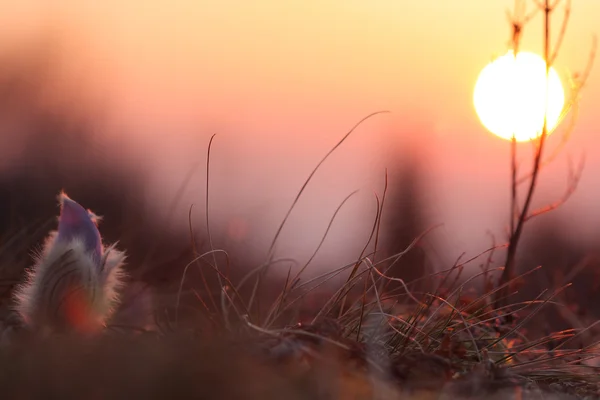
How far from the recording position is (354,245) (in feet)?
13.1

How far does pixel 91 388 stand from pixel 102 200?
5.32 m

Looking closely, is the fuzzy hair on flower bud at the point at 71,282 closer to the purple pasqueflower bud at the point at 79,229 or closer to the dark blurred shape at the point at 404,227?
the purple pasqueflower bud at the point at 79,229

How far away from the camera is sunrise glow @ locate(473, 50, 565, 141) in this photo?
3.55m

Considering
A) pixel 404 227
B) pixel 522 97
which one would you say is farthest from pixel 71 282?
pixel 404 227

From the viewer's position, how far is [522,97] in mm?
3852

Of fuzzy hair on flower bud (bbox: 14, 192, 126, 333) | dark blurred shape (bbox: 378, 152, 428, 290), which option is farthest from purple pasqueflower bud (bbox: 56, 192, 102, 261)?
dark blurred shape (bbox: 378, 152, 428, 290)

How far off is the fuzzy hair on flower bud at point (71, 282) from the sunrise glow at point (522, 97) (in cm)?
224

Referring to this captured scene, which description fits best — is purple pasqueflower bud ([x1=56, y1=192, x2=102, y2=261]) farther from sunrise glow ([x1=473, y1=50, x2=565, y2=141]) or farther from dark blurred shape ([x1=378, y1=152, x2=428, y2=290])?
sunrise glow ([x1=473, y1=50, x2=565, y2=141])

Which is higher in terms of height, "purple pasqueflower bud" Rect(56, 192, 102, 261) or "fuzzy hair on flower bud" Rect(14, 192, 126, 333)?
"purple pasqueflower bud" Rect(56, 192, 102, 261)

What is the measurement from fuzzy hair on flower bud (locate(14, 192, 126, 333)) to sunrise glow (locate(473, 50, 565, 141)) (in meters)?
2.24

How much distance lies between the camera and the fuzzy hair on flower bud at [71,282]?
5.77ft

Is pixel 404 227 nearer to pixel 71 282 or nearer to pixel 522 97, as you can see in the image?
pixel 522 97

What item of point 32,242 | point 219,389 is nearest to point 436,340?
point 219,389

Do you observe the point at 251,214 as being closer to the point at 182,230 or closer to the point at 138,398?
the point at 182,230
